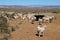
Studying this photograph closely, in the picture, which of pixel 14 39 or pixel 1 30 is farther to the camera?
pixel 1 30

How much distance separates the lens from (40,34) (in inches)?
834

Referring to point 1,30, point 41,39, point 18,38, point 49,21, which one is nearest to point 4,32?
point 1,30

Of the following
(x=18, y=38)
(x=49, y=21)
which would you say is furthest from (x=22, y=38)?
(x=49, y=21)

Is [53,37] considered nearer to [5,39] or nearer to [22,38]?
[22,38]

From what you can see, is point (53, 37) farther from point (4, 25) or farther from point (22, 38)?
point (4, 25)

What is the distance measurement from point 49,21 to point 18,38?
1784 centimetres

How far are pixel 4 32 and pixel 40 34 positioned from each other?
3338 mm

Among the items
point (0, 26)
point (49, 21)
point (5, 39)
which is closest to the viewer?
point (5, 39)

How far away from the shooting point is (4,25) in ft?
76.9

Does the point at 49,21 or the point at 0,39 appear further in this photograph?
the point at 49,21

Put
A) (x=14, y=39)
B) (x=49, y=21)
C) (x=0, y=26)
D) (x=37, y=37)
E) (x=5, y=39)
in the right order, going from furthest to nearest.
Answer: (x=49, y=21) < (x=0, y=26) < (x=37, y=37) < (x=14, y=39) < (x=5, y=39)

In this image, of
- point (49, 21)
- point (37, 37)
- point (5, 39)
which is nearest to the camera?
point (5, 39)

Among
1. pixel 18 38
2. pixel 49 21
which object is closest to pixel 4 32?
pixel 18 38

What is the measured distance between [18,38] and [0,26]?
13.3 feet
